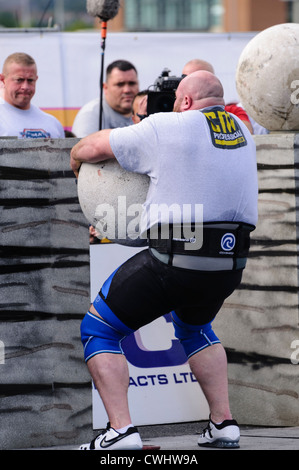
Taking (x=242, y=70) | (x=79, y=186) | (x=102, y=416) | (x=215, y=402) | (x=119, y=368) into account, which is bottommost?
(x=102, y=416)

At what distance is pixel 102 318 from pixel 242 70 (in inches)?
85.6

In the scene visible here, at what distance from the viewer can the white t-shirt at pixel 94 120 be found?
7.74 m

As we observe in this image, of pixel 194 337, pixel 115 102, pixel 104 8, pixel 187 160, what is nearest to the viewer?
pixel 187 160

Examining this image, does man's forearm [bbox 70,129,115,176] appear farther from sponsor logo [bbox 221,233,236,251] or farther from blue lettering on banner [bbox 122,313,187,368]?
blue lettering on banner [bbox 122,313,187,368]

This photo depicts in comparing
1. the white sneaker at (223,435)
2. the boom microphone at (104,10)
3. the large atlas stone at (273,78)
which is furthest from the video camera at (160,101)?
the white sneaker at (223,435)

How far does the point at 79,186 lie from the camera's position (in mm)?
4281

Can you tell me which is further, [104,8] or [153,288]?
[104,8]

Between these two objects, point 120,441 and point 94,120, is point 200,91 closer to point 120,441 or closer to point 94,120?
point 120,441

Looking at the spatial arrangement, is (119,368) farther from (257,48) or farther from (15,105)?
(15,105)

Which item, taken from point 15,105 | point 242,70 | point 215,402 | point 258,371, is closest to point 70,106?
point 15,105

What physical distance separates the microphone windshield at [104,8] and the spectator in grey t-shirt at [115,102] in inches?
36.5

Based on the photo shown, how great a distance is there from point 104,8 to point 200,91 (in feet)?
10.5

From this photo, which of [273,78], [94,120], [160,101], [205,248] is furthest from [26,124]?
[205,248]

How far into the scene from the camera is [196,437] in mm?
4973
